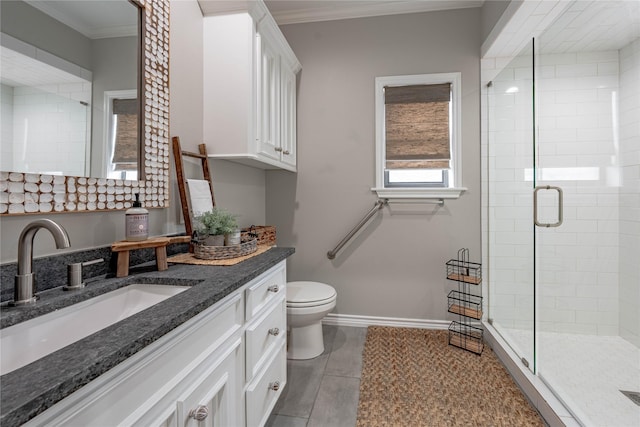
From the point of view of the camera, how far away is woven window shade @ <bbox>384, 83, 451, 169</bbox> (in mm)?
2643

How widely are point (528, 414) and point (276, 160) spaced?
6.60 feet

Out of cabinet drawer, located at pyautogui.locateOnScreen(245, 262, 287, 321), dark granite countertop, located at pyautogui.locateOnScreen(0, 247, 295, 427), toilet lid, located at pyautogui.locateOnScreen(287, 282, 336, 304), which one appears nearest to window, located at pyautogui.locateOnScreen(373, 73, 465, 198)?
toilet lid, located at pyautogui.locateOnScreen(287, 282, 336, 304)

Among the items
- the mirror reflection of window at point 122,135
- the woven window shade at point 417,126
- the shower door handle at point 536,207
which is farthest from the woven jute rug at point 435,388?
the mirror reflection of window at point 122,135

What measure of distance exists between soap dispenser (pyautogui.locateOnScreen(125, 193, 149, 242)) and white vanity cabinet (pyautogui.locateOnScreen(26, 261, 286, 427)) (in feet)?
1.43

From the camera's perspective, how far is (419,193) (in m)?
2.62

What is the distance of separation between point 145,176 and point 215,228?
36 centimetres

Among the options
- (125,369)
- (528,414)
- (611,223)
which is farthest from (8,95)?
(528,414)

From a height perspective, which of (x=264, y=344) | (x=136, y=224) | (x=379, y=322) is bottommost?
(x=379, y=322)

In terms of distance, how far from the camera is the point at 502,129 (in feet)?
7.78

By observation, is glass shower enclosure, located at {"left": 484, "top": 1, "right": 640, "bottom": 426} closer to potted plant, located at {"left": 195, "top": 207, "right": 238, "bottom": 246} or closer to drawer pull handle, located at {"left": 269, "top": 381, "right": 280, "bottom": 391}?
drawer pull handle, located at {"left": 269, "top": 381, "right": 280, "bottom": 391}

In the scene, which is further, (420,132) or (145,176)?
(420,132)

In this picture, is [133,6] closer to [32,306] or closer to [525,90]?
[32,306]

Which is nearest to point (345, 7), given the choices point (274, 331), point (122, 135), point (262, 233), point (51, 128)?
point (262, 233)

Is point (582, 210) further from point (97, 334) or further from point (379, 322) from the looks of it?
point (97, 334)
